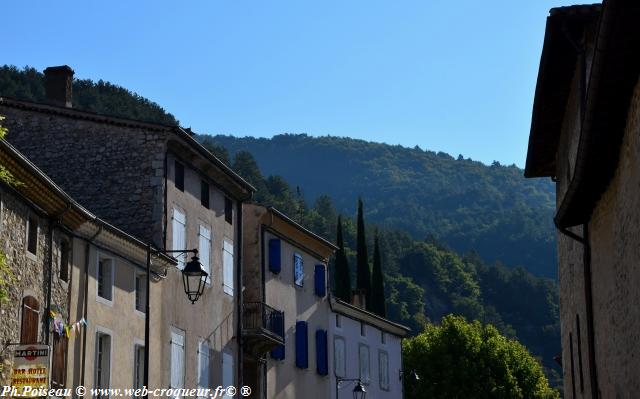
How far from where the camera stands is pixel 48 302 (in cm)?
2306

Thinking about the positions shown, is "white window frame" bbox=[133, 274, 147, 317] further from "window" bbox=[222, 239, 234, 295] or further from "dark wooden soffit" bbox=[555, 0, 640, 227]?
"dark wooden soffit" bbox=[555, 0, 640, 227]

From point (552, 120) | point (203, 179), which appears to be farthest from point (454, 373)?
point (552, 120)

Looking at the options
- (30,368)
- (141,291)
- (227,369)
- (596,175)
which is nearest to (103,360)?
(141,291)

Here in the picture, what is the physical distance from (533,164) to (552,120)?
11.2 feet

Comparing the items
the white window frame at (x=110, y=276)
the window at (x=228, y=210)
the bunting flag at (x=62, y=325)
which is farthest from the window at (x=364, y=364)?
the bunting flag at (x=62, y=325)

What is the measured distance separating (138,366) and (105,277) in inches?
104

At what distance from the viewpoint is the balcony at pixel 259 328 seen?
34.4m

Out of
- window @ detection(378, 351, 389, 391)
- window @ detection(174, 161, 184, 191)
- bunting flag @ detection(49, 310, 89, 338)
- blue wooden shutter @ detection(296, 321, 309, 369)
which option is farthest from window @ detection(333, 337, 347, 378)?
bunting flag @ detection(49, 310, 89, 338)

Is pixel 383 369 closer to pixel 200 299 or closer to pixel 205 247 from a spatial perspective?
pixel 205 247

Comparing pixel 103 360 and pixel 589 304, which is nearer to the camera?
pixel 589 304

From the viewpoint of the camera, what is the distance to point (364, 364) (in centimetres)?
4544

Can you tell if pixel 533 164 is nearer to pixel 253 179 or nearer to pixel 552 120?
pixel 552 120

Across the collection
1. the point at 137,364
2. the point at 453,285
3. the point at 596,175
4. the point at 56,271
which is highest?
the point at 453,285

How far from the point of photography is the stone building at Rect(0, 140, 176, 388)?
21.3 meters
